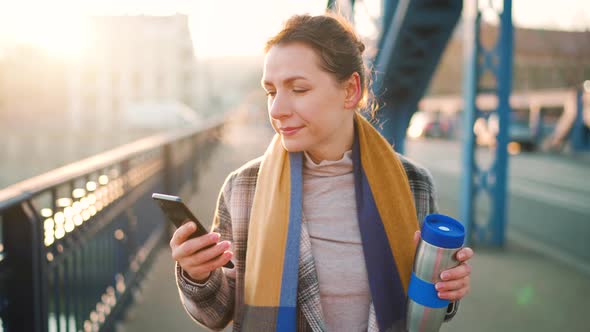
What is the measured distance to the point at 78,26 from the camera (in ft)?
208

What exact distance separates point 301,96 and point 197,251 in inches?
24.3

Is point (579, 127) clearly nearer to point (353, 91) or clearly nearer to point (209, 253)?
point (353, 91)

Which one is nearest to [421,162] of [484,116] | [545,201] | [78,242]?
[545,201]

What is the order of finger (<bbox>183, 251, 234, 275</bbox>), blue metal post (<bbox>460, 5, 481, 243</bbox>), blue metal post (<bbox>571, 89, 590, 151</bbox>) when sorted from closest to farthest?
finger (<bbox>183, 251, 234, 275</bbox>) < blue metal post (<bbox>460, 5, 481, 243</bbox>) < blue metal post (<bbox>571, 89, 590, 151</bbox>)

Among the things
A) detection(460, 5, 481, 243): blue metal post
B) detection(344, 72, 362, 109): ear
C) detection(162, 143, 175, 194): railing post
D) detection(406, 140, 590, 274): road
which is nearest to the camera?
detection(344, 72, 362, 109): ear

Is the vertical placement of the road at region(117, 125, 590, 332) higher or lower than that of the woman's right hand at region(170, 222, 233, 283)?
lower

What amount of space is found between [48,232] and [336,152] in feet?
5.94

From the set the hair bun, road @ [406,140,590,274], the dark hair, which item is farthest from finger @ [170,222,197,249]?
road @ [406,140,590,274]

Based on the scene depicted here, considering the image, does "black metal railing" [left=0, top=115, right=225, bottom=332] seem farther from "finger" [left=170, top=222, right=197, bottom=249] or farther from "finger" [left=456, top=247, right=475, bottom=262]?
"finger" [left=456, top=247, right=475, bottom=262]

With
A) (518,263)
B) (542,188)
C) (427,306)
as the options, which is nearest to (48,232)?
(427,306)

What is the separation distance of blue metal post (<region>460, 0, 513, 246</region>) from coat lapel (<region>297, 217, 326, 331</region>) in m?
4.85

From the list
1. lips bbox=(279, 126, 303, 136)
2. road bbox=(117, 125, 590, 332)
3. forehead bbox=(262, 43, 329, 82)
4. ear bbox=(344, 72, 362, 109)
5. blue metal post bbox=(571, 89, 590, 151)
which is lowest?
road bbox=(117, 125, 590, 332)

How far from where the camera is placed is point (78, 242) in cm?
320

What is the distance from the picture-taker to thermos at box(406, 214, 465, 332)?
143 cm
